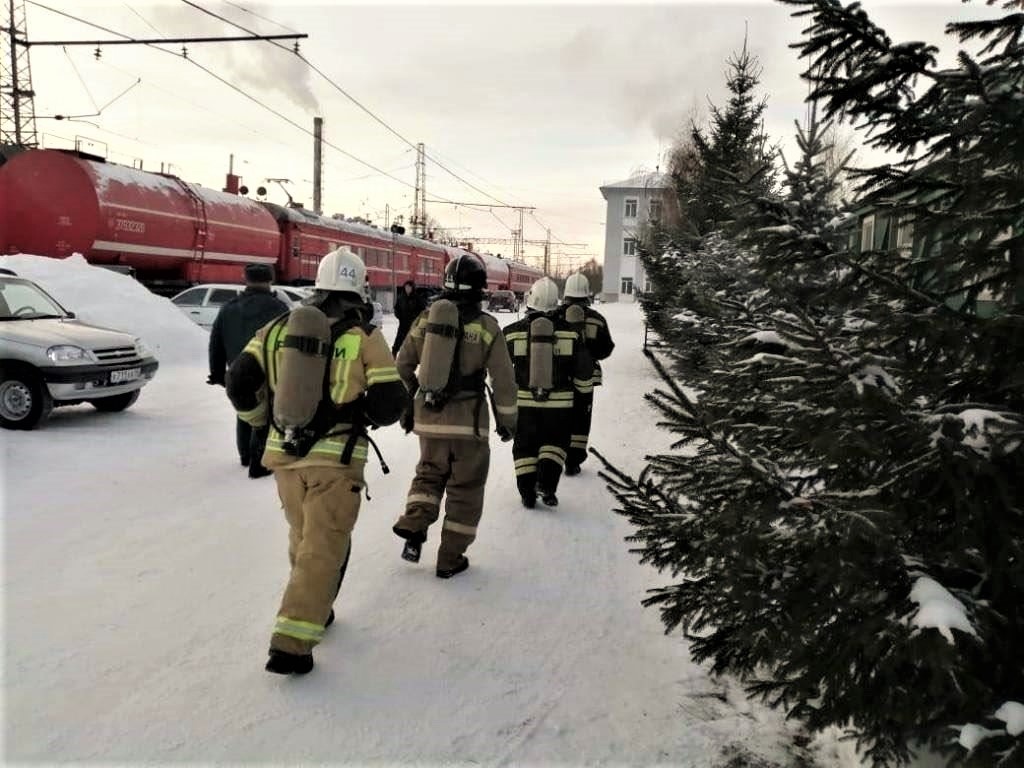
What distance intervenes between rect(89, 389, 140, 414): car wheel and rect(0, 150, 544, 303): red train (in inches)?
301

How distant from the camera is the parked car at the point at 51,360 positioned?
26.3 feet

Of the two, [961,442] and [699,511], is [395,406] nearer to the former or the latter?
[699,511]

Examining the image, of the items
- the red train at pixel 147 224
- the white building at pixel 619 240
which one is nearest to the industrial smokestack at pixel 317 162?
the red train at pixel 147 224

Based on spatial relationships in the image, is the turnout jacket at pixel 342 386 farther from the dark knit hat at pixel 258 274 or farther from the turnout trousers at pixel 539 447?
the dark knit hat at pixel 258 274

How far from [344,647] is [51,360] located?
6297mm

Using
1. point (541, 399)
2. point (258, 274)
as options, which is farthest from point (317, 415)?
point (258, 274)

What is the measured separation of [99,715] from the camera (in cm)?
299

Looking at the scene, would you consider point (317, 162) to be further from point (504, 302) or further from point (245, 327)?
point (245, 327)

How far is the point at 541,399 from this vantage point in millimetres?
6633

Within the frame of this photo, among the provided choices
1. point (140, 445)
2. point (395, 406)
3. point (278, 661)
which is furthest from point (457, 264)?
point (140, 445)

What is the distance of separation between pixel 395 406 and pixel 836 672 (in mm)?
2208

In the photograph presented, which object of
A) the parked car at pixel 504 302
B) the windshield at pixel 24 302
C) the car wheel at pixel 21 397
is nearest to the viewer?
the car wheel at pixel 21 397

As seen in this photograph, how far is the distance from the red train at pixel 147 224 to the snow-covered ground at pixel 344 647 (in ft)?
35.1

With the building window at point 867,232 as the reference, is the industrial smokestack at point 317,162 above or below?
above
